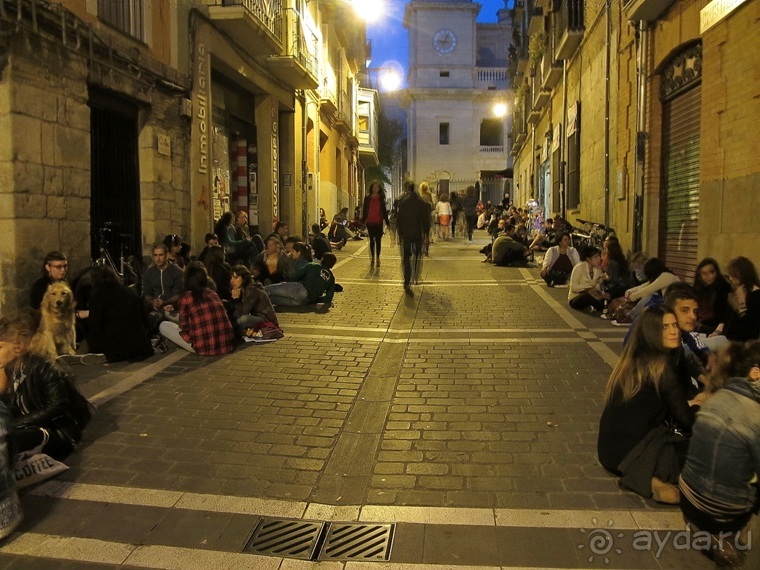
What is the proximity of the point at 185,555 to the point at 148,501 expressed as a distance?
0.69 meters

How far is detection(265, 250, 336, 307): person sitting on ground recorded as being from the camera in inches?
389

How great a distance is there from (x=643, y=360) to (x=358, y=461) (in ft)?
6.33

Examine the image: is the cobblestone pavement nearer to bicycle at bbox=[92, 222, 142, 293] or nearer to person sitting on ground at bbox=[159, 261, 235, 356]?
person sitting on ground at bbox=[159, 261, 235, 356]

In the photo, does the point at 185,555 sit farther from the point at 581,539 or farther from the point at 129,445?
the point at 581,539

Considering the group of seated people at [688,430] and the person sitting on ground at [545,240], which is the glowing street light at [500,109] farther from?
the group of seated people at [688,430]

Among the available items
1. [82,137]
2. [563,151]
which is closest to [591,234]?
[563,151]

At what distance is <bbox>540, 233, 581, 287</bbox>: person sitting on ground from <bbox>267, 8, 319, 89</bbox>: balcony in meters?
8.05

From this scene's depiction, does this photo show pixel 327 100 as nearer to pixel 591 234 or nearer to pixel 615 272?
pixel 591 234

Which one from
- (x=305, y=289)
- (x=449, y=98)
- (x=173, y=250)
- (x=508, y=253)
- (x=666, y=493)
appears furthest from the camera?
(x=449, y=98)

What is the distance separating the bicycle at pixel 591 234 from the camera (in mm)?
13448

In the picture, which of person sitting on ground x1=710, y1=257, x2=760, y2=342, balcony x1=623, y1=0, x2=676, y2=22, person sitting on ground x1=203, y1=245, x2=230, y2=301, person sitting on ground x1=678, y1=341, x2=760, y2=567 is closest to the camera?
person sitting on ground x1=678, y1=341, x2=760, y2=567

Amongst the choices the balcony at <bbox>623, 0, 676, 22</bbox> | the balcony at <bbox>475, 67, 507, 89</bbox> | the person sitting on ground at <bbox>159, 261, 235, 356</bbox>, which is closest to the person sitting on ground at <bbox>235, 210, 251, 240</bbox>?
the person sitting on ground at <bbox>159, 261, 235, 356</bbox>

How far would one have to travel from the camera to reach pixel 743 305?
6.34m

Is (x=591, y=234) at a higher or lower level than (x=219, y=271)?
higher
